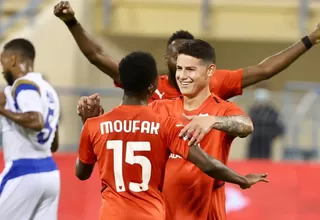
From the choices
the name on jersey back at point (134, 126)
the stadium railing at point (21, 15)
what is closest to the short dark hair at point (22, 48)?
the name on jersey back at point (134, 126)

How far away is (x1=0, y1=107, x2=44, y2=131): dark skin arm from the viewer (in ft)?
27.3

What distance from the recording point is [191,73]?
6.79 meters

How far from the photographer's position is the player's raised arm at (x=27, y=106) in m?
8.36

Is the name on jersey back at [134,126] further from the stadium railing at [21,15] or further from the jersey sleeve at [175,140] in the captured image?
the stadium railing at [21,15]

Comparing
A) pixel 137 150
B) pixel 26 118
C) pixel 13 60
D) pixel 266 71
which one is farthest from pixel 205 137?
pixel 13 60

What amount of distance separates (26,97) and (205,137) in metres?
2.16

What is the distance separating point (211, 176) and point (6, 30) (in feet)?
43.3

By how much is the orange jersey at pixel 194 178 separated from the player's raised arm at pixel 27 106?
1718mm

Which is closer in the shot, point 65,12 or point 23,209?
point 65,12

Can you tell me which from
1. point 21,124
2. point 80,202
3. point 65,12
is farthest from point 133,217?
point 80,202

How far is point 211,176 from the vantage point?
6.38 m

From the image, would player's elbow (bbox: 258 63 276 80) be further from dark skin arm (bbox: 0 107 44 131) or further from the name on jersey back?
dark skin arm (bbox: 0 107 44 131)

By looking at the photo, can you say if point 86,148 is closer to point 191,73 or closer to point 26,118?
point 191,73

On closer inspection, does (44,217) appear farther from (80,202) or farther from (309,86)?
(309,86)
